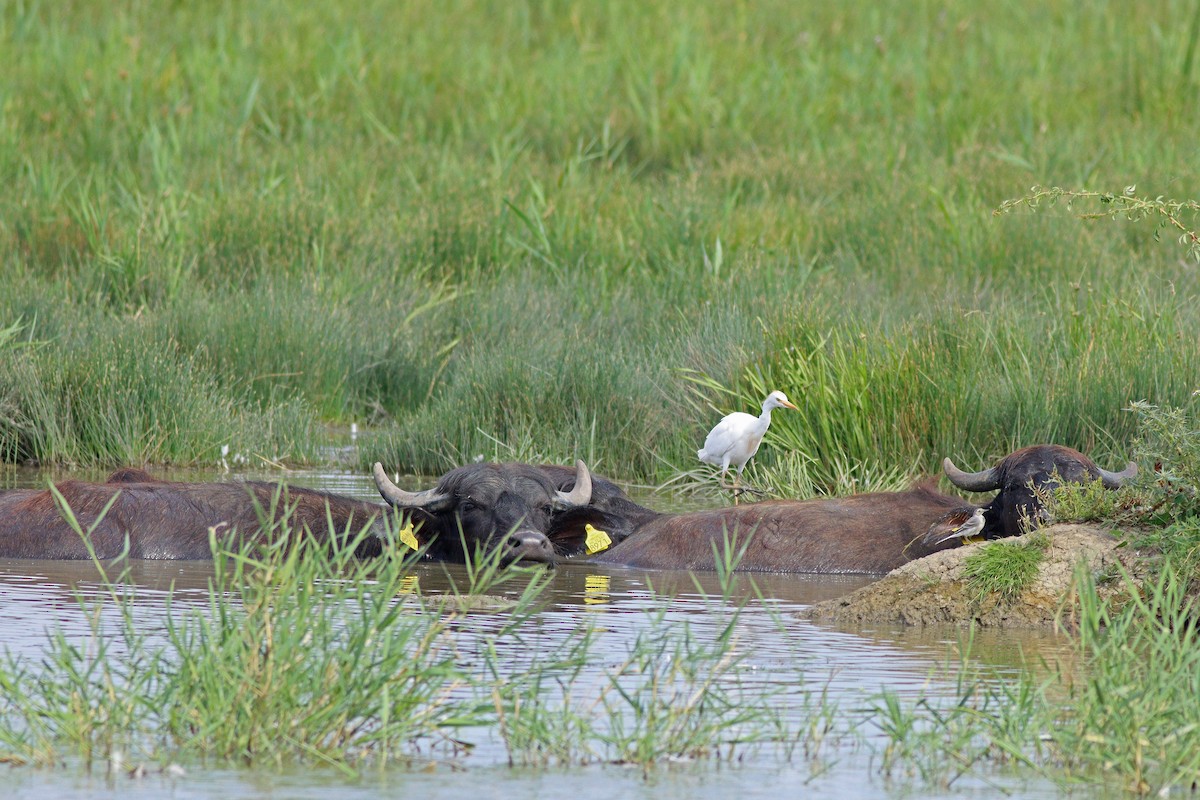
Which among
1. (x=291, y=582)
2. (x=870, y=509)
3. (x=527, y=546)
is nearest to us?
(x=291, y=582)

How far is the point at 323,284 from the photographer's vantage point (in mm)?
14180

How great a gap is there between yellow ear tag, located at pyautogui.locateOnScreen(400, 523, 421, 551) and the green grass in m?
2.12

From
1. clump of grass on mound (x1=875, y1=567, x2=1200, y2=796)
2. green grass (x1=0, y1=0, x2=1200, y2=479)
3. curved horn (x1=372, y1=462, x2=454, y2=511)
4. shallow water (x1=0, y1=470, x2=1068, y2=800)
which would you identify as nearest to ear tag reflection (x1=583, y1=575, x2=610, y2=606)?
shallow water (x1=0, y1=470, x2=1068, y2=800)

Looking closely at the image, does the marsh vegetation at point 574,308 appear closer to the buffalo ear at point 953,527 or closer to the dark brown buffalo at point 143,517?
the dark brown buffalo at point 143,517

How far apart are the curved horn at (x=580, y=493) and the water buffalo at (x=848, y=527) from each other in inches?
12.1

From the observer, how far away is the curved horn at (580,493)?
9367mm

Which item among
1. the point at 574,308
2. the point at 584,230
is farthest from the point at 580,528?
the point at 584,230

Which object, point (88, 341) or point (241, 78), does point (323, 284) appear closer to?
point (88, 341)

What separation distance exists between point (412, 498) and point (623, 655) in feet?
10.7

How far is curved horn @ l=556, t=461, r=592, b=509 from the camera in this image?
9367mm

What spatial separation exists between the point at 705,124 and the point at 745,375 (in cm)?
828

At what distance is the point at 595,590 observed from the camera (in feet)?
26.8

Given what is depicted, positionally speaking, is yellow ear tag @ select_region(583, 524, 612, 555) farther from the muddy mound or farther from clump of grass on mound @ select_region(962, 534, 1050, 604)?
clump of grass on mound @ select_region(962, 534, 1050, 604)

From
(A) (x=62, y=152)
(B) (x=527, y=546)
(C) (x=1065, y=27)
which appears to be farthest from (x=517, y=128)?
(B) (x=527, y=546)
